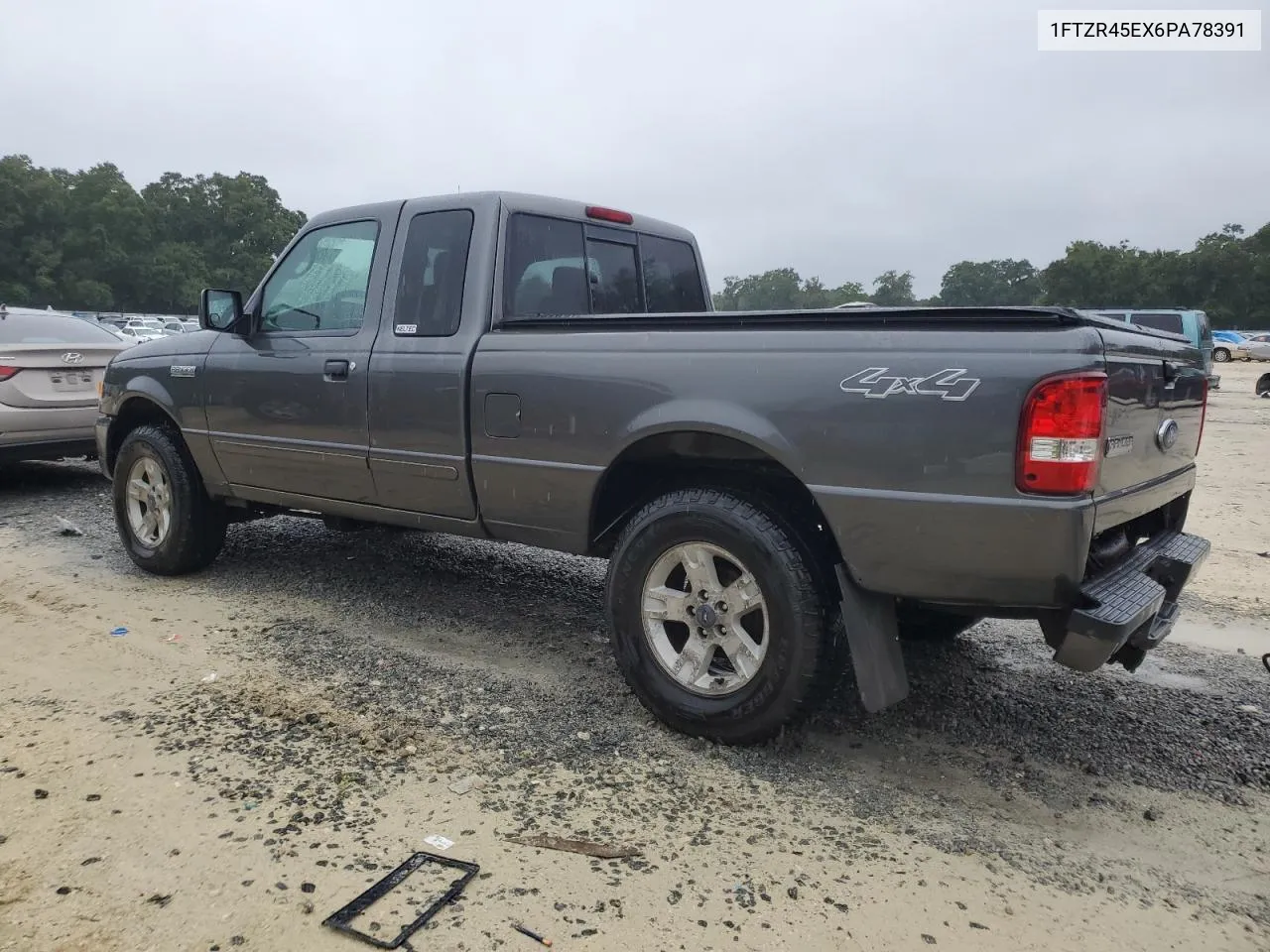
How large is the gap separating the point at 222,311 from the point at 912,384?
376 centimetres

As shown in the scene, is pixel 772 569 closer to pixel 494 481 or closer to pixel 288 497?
pixel 494 481

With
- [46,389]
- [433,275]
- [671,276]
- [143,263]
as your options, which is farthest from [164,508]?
[143,263]

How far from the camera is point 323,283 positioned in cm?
470

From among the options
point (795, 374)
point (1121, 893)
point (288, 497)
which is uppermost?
point (795, 374)

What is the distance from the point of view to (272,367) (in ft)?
15.5

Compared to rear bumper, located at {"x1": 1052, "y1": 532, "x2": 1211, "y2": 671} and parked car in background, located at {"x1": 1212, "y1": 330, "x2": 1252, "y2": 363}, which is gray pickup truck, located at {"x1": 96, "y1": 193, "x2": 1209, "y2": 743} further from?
parked car in background, located at {"x1": 1212, "y1": 330, "x2": 1252, "y2": 363}

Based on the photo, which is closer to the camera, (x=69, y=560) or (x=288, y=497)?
(x=288, y=497)

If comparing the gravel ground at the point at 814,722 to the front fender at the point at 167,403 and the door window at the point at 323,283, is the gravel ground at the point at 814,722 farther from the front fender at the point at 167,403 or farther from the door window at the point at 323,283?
the door window at the point at 323,283

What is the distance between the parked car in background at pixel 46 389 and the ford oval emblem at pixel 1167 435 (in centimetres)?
777

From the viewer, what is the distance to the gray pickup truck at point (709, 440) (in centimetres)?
271

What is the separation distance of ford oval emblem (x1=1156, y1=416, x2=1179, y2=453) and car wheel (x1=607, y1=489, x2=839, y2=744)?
1263mm

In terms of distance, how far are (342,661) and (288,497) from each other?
1085 mm

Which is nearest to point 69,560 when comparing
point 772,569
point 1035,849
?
point 772,569

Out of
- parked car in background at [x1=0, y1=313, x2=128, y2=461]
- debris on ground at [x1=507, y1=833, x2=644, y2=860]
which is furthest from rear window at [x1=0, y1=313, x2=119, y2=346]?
debris on ground at [x1=507, y1=833, x2=644, y2=860]
